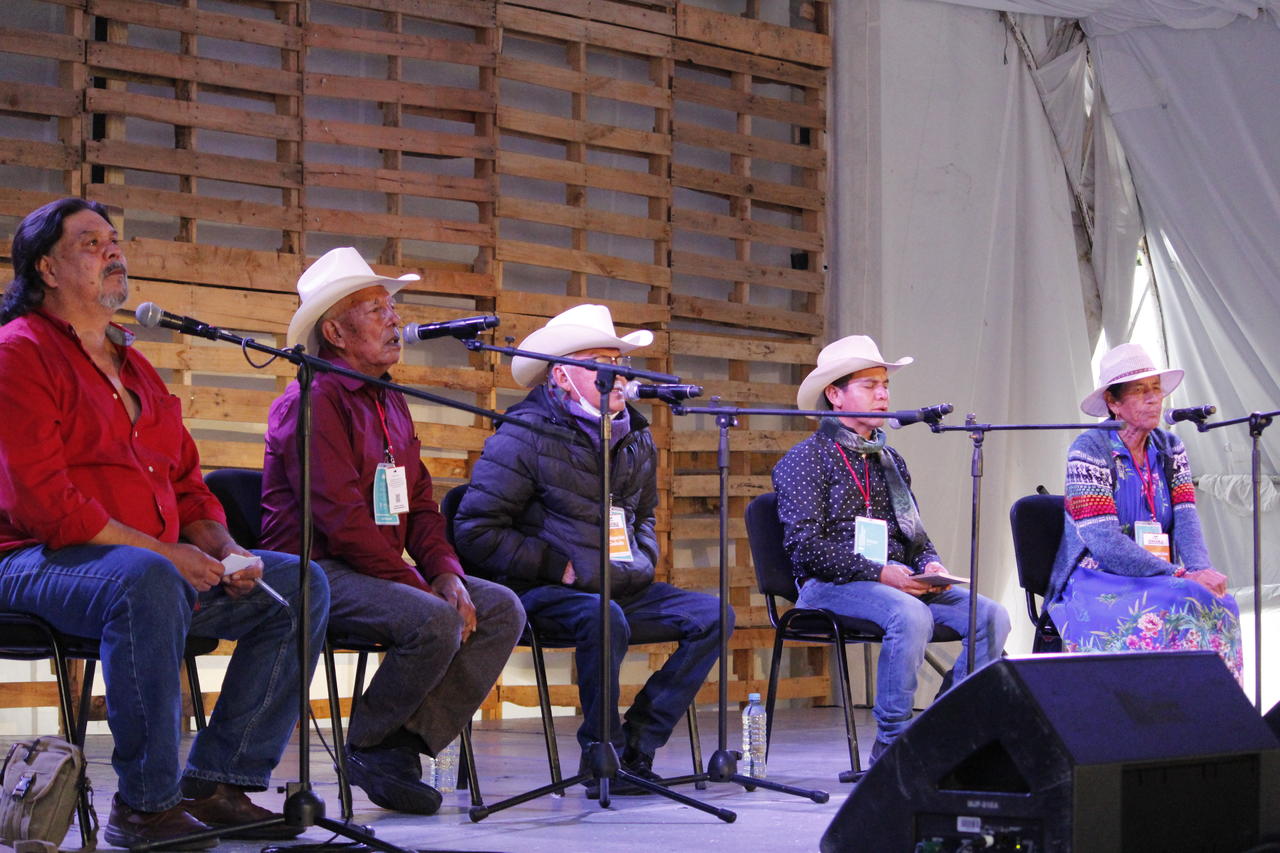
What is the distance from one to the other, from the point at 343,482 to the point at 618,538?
36.6 inches

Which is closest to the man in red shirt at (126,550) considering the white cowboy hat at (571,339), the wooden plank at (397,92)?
the white cowboy hat at (571,339)

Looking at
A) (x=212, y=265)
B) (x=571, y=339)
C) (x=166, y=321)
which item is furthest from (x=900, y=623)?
(x=212, y=265)

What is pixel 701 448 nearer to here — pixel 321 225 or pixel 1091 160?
pixel 321 225

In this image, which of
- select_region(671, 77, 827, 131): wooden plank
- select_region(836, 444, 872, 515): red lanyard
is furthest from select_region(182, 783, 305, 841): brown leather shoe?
select_region(671, 77, 827, 131): wooden plank

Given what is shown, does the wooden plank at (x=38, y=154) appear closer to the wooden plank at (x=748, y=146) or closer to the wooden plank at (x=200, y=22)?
the wooden plank at (x=200, y=22)

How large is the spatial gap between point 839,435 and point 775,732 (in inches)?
58.4

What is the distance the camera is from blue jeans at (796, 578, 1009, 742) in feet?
14.7

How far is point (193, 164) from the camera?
5.45 metres

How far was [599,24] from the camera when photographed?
647 cm

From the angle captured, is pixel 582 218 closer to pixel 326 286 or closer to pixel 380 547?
pixel 326 286

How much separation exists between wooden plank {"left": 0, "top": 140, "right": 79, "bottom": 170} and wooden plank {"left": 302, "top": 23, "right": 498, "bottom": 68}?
102 centimetres

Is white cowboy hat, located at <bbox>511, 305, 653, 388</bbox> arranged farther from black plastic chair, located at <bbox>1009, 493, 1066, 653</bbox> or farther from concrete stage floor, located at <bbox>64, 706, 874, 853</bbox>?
black plastic chair, located at <bbox>1009, 493, 1066, 653</bbox>

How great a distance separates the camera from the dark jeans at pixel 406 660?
3689 millimetres

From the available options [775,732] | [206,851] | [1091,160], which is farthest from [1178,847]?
[1091,160]
